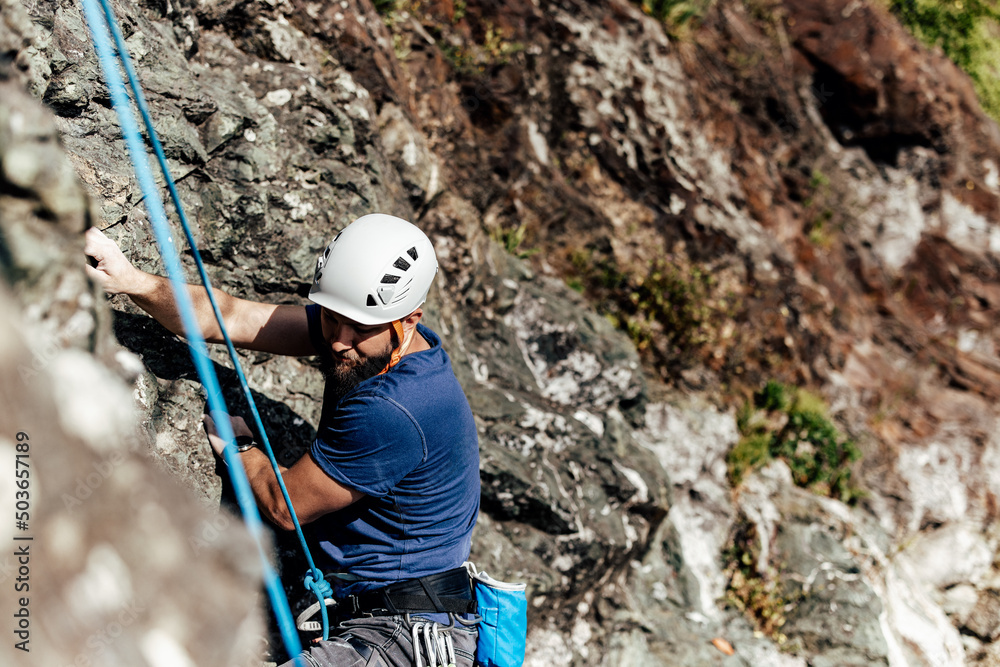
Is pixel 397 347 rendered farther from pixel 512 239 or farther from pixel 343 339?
pixel 512 239

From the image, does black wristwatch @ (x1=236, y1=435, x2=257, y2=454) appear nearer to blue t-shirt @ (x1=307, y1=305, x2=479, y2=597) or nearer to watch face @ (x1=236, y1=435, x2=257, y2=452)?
watch face @ (x1=236, y1=435, x2=257, y2=452)

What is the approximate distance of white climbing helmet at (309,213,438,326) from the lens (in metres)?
3.09

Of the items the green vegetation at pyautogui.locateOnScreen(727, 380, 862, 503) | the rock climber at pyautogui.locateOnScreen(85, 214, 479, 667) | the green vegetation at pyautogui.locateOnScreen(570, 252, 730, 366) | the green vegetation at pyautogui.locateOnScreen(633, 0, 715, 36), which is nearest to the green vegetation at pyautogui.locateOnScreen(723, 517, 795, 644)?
the green vegetation at pyautogui.locateOnScreen(727, 380, 862, 503)

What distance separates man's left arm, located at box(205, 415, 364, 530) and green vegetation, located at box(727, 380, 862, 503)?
6284 mm

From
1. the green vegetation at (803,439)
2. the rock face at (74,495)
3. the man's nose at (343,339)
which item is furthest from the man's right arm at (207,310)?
the green vegetation at (803,439)

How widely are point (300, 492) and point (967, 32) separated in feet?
57.2

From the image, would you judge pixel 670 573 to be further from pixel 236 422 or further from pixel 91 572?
pixel 91 572

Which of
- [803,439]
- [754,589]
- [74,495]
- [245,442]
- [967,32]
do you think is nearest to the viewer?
[74,495]

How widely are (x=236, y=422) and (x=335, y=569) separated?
0.91 metres

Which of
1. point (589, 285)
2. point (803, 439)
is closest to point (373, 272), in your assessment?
point (589, 285)

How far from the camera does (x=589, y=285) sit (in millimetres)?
7957

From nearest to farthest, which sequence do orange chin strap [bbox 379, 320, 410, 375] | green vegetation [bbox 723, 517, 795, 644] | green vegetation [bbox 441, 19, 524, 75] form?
orange chin strap [bbox 379, 320, 410, 375] < green vegetation [bbox 723, 517, 795, 644] < green vegetation [bbox 441, 19, 524, 75]


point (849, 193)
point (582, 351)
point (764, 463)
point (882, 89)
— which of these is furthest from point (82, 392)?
point (882, 89)

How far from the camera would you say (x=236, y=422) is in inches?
141
